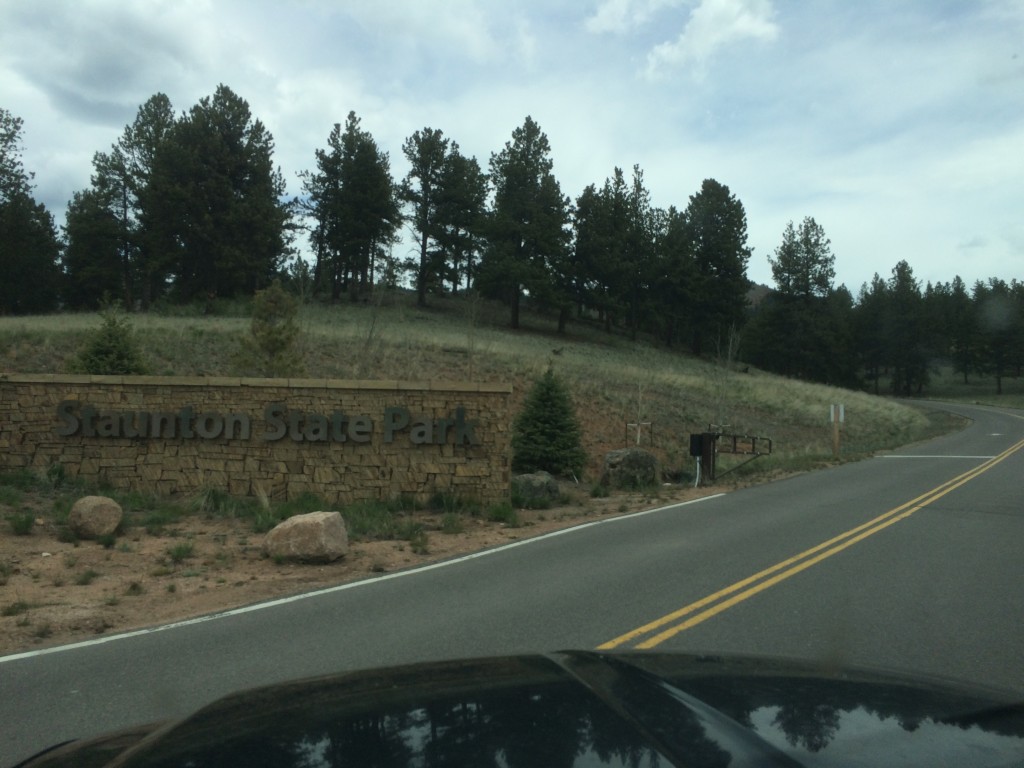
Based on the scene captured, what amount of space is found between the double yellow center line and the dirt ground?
4.14 m

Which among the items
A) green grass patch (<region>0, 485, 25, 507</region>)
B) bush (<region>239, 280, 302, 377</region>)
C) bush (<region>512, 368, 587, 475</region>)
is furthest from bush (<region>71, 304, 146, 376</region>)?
bush (<region>512, 368, 587, 475</region>)

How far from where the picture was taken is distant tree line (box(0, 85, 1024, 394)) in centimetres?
4850

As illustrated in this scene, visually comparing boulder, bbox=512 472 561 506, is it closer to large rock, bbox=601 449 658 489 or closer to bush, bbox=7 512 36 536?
large rock, bbox=601 449 658 489

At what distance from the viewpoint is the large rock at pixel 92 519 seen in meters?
12.7

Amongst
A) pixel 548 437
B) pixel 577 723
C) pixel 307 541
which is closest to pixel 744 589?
pixel 307 541

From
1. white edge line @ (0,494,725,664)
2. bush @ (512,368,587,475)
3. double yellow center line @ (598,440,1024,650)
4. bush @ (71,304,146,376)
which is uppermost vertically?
bush @ (71,304,146,376)

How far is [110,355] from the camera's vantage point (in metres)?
21.6

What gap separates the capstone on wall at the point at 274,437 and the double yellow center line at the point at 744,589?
21.3ft

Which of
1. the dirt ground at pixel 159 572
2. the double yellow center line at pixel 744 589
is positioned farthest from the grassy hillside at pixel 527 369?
the dirt ground at pixel 159 572

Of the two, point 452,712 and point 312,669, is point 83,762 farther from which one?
point 312,669

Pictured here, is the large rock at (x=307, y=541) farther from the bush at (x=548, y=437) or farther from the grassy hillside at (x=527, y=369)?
the grassy hillside at (x=527, y=369)

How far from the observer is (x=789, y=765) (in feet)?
8.77

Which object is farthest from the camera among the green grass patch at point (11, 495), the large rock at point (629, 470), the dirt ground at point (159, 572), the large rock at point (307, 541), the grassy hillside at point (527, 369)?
the grassy hillside at point (527, 369)

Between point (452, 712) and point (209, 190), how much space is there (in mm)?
48685
